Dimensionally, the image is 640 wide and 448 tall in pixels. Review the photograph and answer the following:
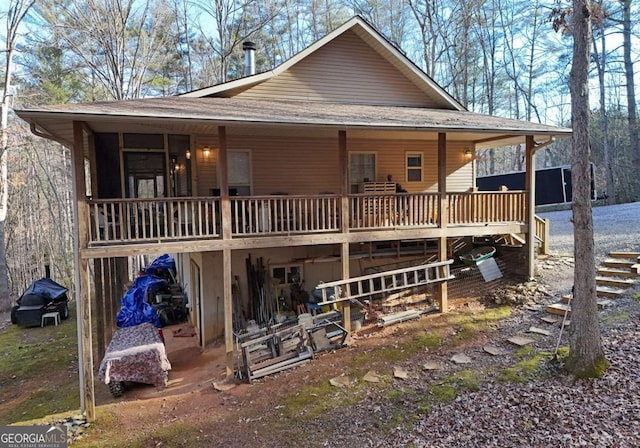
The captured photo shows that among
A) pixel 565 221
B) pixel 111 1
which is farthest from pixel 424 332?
pixel 111 1

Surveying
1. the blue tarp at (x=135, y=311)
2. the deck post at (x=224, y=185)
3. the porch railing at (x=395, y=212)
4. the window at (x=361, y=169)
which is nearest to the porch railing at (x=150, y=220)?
the deck post at (x=224, y=185)

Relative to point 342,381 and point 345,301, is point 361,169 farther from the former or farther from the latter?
point 342,381

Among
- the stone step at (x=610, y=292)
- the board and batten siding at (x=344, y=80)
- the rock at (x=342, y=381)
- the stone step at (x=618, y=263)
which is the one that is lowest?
the rock at (x=342, y=381)

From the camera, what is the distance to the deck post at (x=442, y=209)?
424 inches

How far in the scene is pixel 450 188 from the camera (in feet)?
48.6

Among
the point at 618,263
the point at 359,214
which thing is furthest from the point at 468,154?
the point at 359,214

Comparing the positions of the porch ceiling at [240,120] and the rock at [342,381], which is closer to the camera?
the porch ceiling at [240,120]

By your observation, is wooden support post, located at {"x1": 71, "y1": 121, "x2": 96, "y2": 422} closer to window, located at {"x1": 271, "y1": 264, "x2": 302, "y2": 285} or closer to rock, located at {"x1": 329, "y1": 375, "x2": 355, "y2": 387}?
rock, located at {"x1": 329, "y1": 375, "x2": 355, "y2": 387}

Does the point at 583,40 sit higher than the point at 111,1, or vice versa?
the point at 111,1

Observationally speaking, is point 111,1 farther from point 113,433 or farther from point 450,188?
point 113,433

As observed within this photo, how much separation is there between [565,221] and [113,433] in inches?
797

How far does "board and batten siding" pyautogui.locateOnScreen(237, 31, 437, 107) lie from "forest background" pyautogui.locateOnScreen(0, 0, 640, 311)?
6458mm

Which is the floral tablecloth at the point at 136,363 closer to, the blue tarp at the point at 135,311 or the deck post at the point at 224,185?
the blue tarp at the point at 135,311

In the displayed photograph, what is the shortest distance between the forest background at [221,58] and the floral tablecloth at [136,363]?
44.9 feet
